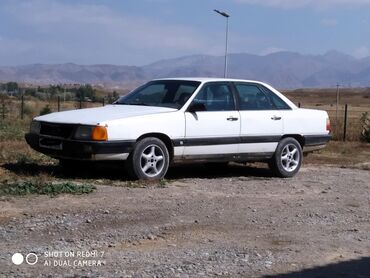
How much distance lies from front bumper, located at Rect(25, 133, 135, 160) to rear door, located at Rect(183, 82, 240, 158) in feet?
3.38

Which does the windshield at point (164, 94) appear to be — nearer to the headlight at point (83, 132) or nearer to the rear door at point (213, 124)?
the rear door at point (213, 124)

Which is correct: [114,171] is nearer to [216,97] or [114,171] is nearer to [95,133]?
[95,133]

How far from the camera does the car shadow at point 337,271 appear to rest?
18.3ft

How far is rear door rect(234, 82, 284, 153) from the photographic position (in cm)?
1045

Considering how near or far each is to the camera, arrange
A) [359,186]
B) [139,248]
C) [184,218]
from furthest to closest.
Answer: [359,186] → [184,218] → [139,248]

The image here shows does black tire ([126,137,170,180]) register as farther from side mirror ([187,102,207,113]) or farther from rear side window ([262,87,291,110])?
rear side window ([262,87,291,110])

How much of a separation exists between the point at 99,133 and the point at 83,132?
237 millimetres

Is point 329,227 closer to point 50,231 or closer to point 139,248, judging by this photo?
point 139,248

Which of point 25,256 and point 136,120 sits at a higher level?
point 136,120

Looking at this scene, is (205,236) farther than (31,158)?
No

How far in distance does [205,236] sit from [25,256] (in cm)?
181

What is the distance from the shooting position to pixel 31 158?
1162 centimetres

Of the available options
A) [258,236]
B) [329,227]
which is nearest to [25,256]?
[258,236]

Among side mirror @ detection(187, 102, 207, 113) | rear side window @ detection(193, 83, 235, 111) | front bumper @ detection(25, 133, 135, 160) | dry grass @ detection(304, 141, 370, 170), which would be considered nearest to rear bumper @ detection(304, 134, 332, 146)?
rear side window @ detection(193, 83, 235, 111)
